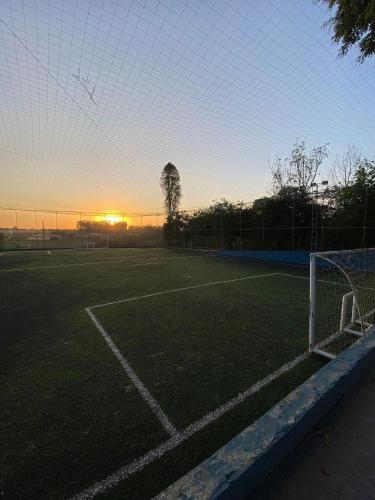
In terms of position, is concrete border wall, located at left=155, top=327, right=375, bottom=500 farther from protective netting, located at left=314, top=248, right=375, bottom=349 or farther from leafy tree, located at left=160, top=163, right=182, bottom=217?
leafy tree, located at left=160, top=163, right=182, bottom=217

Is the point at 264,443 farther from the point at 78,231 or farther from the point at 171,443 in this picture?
the point at 78,231

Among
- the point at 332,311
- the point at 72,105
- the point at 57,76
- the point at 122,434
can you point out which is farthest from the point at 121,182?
the point at 122,434

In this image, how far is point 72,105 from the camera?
347 inches

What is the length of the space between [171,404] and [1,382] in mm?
2026

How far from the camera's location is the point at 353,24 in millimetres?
4938

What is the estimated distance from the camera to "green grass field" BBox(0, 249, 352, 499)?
1650mm

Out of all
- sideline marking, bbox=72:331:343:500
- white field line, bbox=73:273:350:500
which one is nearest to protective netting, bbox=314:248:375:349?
white field line, bbox=73:273:350:500

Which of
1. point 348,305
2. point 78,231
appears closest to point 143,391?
point 348,305

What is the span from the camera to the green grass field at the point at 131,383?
1.65m

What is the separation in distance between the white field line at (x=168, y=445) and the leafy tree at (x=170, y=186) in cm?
2826

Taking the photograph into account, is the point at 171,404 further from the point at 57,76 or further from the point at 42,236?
the point at 42,236

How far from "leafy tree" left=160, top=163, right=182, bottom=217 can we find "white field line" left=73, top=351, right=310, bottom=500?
28.3 meters

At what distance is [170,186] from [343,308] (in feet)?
92.5

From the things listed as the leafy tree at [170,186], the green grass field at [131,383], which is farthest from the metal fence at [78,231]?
the green grass field at [131,383]
